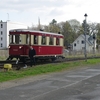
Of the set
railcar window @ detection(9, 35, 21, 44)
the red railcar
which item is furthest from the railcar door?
railcar window @ detection(9, 35, 21, 44)

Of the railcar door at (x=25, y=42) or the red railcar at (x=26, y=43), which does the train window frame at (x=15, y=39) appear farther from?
the railcar door at (x=25, y=42)

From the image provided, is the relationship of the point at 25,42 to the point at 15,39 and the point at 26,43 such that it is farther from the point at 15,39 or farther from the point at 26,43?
the point at 15,39

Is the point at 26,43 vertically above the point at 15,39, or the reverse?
the point at 15,39

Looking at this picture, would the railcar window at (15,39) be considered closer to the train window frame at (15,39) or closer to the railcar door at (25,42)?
the train window frame at (15,39)

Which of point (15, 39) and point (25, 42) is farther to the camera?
point (15, 39)

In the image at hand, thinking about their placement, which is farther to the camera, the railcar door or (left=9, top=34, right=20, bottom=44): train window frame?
(left=9, top=34, right=20, bottom=44): train window frame

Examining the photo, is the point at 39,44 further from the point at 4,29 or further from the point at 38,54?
the point at 4,29

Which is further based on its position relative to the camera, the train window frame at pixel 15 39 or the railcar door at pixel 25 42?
the train window frame at pixel 15 39

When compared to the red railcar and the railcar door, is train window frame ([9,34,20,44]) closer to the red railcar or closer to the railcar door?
the red railcar

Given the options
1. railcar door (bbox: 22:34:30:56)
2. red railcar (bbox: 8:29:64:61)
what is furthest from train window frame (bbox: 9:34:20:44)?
railcar door (bbox: 22:34:30:56)

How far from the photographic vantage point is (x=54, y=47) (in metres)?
27.4

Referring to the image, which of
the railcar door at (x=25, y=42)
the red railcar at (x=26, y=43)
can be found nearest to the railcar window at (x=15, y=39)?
the red railcar at (x=26, y=43)

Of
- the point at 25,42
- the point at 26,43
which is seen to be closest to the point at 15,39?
the point at 25,42

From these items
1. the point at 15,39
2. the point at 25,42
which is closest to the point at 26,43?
the point at 25,42
